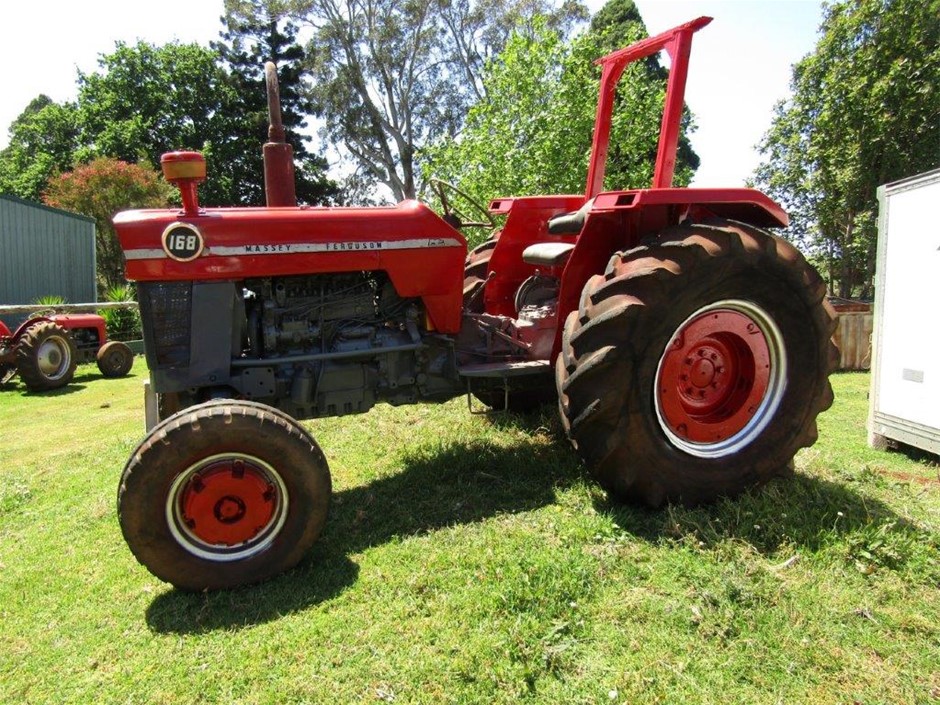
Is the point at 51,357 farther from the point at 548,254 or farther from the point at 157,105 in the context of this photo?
the point at 157,105

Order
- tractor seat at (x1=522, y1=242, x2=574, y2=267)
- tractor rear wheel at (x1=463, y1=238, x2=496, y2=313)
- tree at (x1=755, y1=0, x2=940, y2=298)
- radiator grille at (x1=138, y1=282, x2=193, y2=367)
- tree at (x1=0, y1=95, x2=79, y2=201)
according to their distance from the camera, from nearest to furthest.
Result: radiator grille at (x1=138, y1=282, x2=193, y2=367) → tractor seat at (x1=522, y1=242, x2=574, y2=267) → tractor rear wheel at (x1=463, y1=238, x2=496, y2=313) → tree at (x1=755, y1=0, x2=940, y2=298) → tree at (x1=0, y1=95, x2=79, y2=201)

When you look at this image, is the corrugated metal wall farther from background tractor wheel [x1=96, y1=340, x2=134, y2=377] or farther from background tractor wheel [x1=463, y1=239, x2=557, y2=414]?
background tractor wheel [x1=463, y1=239, x2=557, y2=414]

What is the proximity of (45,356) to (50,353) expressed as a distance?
95 millimetres

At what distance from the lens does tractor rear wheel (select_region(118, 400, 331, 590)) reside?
8.48 feet

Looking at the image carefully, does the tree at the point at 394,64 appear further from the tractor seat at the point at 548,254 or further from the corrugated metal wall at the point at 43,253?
the tractor seat at the point at 548,254

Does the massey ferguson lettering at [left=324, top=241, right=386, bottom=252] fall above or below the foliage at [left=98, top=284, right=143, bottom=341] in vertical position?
above

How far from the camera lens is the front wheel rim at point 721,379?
10.6ft

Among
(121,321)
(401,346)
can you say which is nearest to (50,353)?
(121,321)

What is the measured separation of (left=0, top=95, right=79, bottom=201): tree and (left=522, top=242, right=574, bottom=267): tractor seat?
2807cm

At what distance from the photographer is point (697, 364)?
10.9ft

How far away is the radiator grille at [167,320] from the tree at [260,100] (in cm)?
2050

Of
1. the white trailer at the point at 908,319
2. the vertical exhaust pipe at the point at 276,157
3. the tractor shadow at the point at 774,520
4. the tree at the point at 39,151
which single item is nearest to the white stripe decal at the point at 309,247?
the vertical exhaust pipe at the point at 276,157

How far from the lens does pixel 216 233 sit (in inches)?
122

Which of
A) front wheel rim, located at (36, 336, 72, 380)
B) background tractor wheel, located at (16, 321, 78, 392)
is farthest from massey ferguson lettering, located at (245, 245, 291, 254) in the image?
front wheel rim, located at (36, 336, 72, 380)
